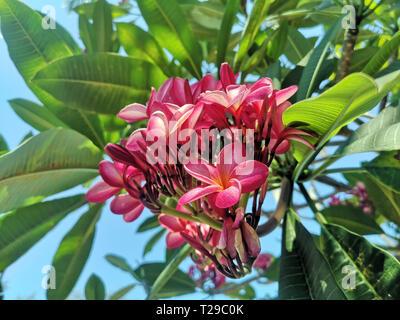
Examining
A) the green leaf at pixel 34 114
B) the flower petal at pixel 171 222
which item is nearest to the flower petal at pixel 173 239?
the flower petal at pixel 171 222

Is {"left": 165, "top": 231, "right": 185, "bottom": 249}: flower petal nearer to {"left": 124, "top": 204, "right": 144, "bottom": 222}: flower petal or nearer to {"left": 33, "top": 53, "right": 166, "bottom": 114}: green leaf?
{"left": 124, "top": 204, "right": 144, "bottom": 222}: flower petal

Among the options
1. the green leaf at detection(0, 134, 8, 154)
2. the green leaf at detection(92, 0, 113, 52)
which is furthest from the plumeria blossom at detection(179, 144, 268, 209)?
the green leaf at detection(0, 134, 8, 154)

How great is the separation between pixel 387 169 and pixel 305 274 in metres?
0.35

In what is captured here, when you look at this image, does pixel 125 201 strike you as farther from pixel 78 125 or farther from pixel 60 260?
pixel 60 260

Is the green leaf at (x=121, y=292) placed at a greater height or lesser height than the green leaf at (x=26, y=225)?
lesser

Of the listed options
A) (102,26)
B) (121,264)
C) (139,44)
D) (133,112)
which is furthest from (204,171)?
(121,264)

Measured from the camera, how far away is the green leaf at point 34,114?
1130 millimetres

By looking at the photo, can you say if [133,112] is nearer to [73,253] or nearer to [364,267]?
[364,267]

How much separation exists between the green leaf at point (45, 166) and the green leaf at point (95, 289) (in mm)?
797

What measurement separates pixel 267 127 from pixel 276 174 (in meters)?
0.37

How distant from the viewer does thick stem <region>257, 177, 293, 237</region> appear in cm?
60

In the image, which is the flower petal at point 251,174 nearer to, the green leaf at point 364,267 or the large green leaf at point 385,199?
the green leaf at point 364,267

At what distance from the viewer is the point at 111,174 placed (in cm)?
59

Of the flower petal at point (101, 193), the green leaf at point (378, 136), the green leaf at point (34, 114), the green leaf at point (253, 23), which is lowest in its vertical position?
the flower petal at point (101, 193)
